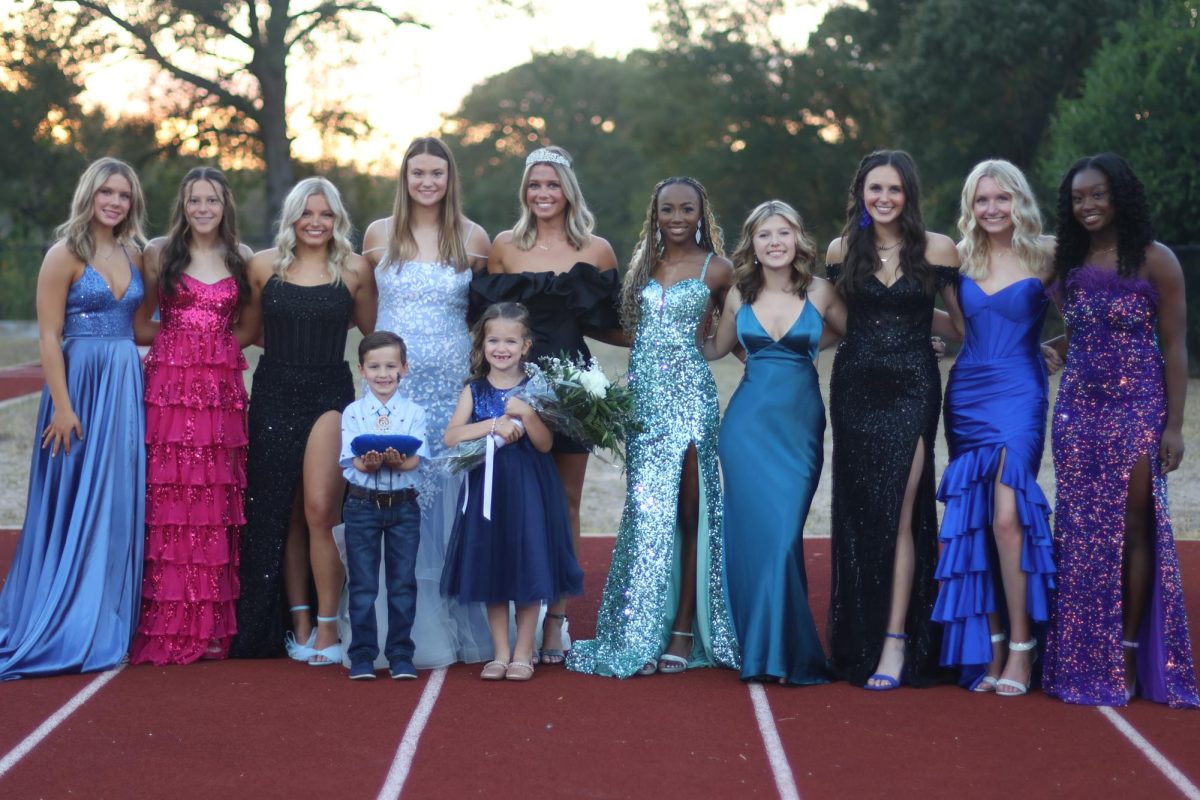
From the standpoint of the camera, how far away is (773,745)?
5.16 meters

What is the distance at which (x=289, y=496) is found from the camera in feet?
21.7

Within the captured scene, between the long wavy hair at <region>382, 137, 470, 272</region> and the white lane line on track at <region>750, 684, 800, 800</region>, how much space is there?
2.43m

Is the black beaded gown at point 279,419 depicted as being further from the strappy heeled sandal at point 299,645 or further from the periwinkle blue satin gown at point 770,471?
the periwinkle blue satin gown at point 770,471

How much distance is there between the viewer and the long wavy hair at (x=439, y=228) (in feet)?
22.0

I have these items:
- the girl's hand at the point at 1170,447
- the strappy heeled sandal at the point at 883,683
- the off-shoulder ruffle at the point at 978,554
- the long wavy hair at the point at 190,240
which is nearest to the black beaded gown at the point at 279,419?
the long wavy hair at the point at 190,240

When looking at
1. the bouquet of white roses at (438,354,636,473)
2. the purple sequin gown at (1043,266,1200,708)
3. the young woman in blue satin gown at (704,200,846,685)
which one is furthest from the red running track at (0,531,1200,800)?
the bouquet of white roses at (438,354,636,473)

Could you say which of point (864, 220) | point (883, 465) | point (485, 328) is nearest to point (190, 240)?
point (485, 328)

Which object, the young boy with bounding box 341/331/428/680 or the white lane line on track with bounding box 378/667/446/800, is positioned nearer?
the white lane line on track with bounding box 378/667/446/800

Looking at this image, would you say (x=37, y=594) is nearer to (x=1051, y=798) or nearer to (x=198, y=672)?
(x=198, y=672)

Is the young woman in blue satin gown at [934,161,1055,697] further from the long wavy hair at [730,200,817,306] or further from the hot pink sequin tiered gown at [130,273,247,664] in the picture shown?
the hot pink sequin tiered gown at [130,273,247,664]

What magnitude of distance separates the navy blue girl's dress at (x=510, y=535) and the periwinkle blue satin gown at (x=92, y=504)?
151cm

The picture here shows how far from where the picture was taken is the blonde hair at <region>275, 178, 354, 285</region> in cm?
654

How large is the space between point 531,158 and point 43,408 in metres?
2.62

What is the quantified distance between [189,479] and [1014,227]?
3835 millimetres
